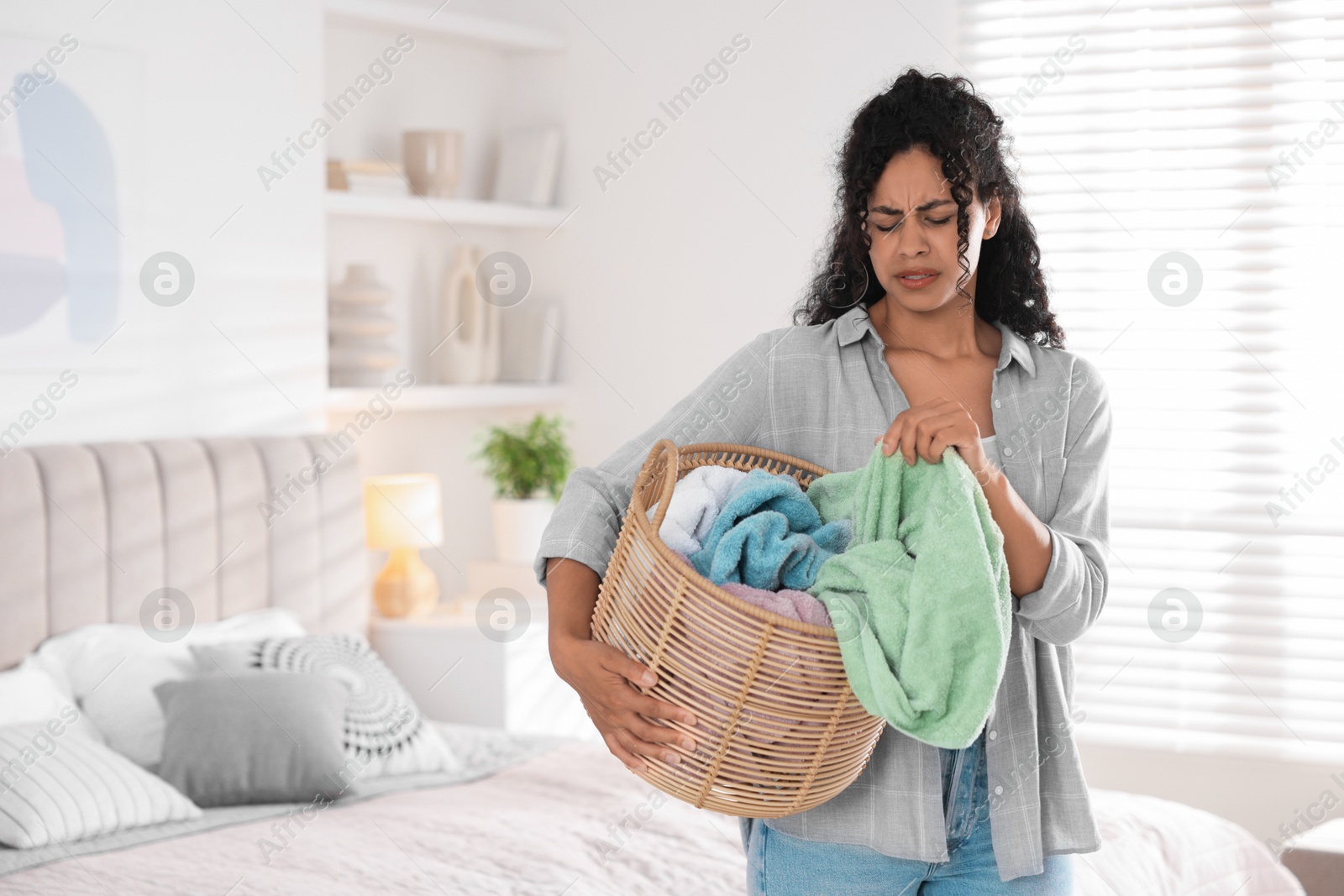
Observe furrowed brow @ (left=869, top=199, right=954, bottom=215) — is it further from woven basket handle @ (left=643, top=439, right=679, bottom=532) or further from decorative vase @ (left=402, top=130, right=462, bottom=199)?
decorative vase @ (left=402, top=130, right=462, bottom=199)

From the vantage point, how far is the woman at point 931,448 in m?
1.25

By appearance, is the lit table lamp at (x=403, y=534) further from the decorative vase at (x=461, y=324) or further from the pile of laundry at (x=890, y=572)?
the pile of laundry at (x=890, y=572)

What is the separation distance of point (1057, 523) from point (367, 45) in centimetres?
328

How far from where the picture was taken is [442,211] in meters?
4.02

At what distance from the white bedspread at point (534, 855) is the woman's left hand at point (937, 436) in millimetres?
1192

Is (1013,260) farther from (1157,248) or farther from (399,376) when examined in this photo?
(399,376)

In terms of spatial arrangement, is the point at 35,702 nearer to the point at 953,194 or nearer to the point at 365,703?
the point at 365,703

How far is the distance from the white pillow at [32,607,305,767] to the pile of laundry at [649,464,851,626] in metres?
1.82

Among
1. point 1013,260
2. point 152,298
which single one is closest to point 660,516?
point 1013,260

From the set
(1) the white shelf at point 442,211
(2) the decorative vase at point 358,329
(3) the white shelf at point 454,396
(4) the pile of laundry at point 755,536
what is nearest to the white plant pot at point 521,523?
(3) the white shelf at point 454,396

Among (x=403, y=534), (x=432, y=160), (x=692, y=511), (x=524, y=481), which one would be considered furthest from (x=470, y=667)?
(x=692, y=511)

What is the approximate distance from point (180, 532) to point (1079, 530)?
7.76 feet

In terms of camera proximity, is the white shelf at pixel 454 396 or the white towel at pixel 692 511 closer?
the white towel at pixel 692 511

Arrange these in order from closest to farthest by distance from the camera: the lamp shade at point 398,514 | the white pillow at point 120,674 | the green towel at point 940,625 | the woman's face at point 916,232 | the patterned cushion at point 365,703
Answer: the green towel at point 940,625 < the woman's face at point 916,232 < the white pillow at point 120,674 < the patterned cushion at point 365,703 < the lamp shade at point 398,514
